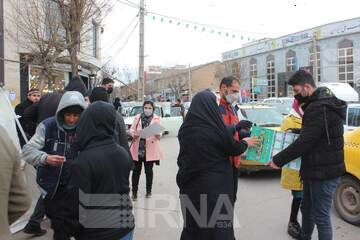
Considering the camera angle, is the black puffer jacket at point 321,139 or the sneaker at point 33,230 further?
the sneaker at point 33,230

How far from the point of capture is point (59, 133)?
12.7 feet

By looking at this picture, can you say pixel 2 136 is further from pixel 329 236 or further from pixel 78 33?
pixel 78 33

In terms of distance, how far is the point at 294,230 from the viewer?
524cm

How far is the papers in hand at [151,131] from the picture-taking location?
7.03 metres

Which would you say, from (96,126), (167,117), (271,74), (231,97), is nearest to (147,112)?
(231,97)

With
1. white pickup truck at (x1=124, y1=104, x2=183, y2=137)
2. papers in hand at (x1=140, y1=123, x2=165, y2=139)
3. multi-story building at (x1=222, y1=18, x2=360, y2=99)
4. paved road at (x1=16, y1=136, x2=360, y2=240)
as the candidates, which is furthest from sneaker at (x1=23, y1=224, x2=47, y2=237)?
multi-story building at (x1=222, y1=18, x2=360, y2=99)

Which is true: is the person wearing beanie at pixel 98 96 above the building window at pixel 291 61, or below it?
below

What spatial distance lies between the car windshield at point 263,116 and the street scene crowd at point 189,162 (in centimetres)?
589

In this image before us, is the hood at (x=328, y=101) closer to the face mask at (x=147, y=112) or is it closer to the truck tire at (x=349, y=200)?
the truck tire at (x=349, y=200)

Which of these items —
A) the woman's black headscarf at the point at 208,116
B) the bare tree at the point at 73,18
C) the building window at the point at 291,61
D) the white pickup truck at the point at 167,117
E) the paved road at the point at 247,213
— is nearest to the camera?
the woman's black headscarf at the point at 208,116

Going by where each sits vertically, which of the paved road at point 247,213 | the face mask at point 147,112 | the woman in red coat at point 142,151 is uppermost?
the face mask at point 147,112

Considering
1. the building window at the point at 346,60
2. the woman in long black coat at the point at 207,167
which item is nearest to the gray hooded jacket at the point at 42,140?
the woman in long black coat at the point at 207,167

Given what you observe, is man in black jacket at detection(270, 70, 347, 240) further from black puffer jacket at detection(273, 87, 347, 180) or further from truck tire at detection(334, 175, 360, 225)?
truck tire at detection(334, 175, 360, 225)

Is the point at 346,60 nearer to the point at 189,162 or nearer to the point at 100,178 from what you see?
the point at 189,162
